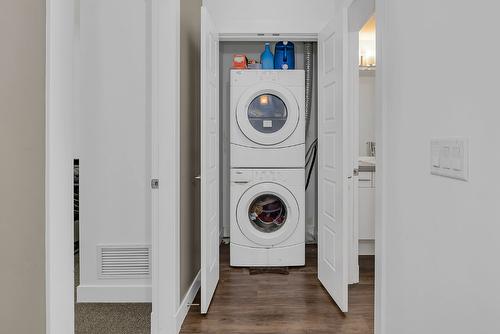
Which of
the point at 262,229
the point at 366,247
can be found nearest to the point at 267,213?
the point at 262,229

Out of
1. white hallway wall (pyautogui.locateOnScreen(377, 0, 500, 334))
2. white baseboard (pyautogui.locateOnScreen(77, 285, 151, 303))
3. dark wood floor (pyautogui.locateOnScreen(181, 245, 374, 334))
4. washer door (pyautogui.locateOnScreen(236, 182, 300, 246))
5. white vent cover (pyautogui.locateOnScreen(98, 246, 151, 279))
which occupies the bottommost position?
dark wood floor (pyautogui.locateOnScreen(181, 245, 374, 334))

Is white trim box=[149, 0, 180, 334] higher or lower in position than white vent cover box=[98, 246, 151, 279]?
higher

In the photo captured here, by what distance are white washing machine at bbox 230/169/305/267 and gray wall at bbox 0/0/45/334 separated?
9.30 feet

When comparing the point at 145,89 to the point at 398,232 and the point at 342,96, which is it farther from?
the point at 398,232

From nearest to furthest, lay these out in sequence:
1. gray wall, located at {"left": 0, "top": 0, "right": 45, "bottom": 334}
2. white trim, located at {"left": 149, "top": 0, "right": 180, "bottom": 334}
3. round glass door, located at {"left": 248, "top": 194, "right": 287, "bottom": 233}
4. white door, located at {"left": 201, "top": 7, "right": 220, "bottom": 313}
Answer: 1. gray wall, located at {"left": 0, "top": 0, "right": 45, "bottom": 334}
2. white trim, located at {"left": 149, "top": 0, "right": 180, "bottom": 334}
3. white door, located at {"left": 201, "top": 7, "right": 220, "bottom": 313}
4. round glass door, located at {"left": 248, "top": 194, "right": 287, "bottom": 233}

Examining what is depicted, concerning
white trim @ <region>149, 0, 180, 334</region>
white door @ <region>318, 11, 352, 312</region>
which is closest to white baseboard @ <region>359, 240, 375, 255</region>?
white door @ <region>318, 11, 352, 312</region>

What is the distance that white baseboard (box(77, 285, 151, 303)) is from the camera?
312cm

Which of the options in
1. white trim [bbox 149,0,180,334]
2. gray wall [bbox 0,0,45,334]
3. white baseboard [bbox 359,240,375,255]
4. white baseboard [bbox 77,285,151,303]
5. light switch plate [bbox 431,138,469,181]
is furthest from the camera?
white baseboard [bbox 359,240,375,255]

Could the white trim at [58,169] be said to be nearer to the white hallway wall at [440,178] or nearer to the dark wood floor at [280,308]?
the white hallway wall at [440,178]

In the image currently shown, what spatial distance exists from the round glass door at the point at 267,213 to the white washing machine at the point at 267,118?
0.31 m

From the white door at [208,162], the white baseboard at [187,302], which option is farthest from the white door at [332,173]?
the white baseboard at [187,302]

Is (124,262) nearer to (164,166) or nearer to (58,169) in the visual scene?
(164,166)

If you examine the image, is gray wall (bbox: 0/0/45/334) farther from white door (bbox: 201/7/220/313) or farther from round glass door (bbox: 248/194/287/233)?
round glass door (bbox: 248/194/287/233)

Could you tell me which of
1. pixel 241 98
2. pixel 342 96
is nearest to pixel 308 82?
pixel 241 98
